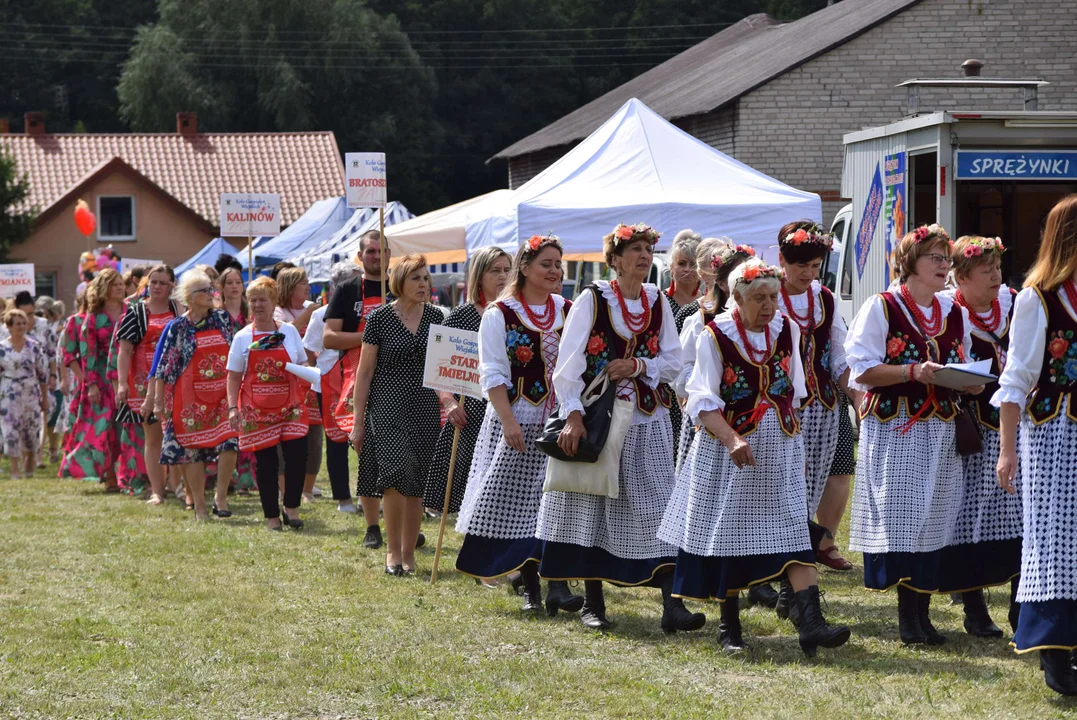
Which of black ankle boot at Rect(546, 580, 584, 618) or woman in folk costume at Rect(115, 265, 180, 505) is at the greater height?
woman in folk costume at Rect(115, 265, 180, 505)

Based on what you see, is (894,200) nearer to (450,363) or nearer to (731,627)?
(450,363)

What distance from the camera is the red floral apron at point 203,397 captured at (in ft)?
35.6

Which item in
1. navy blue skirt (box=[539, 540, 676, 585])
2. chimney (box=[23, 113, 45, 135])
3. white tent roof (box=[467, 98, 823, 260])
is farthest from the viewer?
chimney (box=[23, 113, 45, 135])

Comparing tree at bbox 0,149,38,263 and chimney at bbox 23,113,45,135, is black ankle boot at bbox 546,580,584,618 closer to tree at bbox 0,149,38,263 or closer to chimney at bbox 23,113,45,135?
tree at bbox 0,149,38,263

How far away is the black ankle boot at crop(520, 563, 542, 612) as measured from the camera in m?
7.29

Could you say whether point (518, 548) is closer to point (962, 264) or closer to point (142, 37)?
point (962, 264)

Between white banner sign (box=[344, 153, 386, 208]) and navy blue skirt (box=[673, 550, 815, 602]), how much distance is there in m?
7.21

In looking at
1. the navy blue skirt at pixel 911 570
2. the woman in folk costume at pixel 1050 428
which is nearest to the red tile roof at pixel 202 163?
the navy blue skirt at pixel 911 570

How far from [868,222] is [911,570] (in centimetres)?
804

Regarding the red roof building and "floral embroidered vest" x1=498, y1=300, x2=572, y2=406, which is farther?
the red roof building

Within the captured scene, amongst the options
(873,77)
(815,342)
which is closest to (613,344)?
(815,342)

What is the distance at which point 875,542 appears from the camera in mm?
6316

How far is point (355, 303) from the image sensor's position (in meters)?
9.99

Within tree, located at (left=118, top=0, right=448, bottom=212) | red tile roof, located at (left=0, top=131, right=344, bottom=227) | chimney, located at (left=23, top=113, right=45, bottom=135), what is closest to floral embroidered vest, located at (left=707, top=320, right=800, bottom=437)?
red tile roof, located at (left=0, top=131, right=344, bottom=227)
